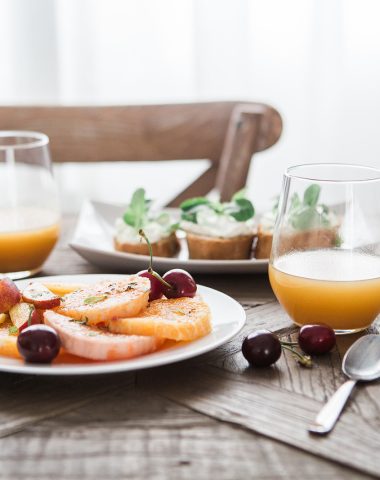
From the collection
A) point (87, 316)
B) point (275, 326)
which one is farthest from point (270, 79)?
point (87, 316)

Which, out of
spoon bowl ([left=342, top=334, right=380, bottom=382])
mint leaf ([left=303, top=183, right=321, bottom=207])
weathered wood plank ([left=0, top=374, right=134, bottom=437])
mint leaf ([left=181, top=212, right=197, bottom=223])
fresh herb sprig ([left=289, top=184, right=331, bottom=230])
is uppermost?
mint leaf ([left=303, top=183, right=321, bottom=207])

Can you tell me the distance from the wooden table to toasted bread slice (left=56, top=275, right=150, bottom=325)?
0.25 feet

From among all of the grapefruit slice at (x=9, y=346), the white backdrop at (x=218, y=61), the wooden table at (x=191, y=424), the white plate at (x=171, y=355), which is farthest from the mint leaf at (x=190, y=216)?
the white backdrop at (x=218, y=61)

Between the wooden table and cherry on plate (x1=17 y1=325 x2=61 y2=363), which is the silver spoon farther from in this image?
cherry on plate (x1=17 y1=325 x2=61 y2=363)

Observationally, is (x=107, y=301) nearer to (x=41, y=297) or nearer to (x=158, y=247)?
(x=41, y=297)

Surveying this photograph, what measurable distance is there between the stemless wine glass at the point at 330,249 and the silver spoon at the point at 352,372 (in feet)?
0.24

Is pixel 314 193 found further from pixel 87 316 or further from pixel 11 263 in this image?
pixel 11 263

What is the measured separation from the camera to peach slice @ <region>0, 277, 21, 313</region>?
1.07m

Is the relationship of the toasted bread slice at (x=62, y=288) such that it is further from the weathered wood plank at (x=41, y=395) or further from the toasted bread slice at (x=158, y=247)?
the toasted bread slice at (x=158, y=247)

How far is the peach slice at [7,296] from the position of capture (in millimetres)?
1071

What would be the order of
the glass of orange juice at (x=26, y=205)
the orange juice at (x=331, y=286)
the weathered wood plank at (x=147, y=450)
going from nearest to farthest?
the weathered wood plank at (x=147, y=450) < the orange juice at (x=331, y=286) < the glass of orange juice at (x=26, y=205)

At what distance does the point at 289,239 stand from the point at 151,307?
22cm

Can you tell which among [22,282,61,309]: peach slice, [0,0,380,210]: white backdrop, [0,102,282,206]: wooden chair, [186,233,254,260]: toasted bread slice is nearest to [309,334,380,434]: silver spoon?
[22,282,61,309]: peach slice

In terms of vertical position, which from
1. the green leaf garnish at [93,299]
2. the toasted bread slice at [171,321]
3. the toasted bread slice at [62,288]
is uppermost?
the green leaf garnish at [93,299]
